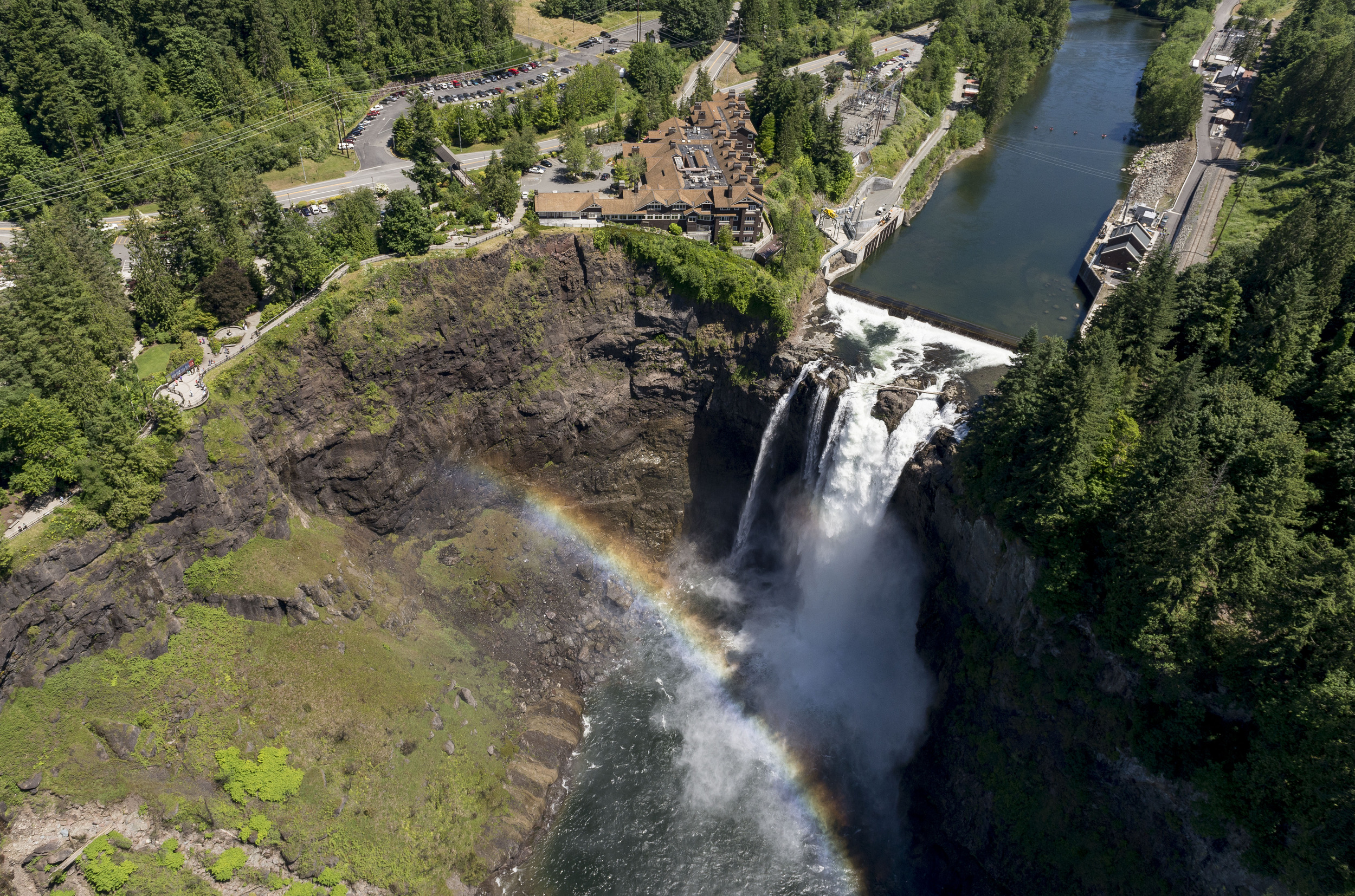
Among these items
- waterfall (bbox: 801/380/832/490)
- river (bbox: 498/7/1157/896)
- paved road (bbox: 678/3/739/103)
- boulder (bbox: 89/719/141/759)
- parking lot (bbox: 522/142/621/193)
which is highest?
paved road (bbox: 678/3/739/103)

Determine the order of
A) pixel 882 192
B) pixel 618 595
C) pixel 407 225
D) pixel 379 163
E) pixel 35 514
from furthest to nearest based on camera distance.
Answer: pixel 882 192 → pixel 379 163 → pixel 618 595 → pixel 407 225 → pixel 35 514

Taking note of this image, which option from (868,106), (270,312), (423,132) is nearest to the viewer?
(270,312)

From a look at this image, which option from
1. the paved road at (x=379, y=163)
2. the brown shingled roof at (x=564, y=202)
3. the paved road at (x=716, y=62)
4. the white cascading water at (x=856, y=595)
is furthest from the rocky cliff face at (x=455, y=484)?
the paved road at (x=716, y=62)

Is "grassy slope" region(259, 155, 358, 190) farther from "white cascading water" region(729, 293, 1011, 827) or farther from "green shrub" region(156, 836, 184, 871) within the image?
"green shrub" region(156, 836, 184, 871)

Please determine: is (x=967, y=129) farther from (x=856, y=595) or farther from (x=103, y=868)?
(x=103, y=868)

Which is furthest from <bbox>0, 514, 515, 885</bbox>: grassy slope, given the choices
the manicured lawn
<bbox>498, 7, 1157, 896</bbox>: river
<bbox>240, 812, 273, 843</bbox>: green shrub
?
the manicured lawn

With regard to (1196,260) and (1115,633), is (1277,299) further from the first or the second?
(1196,260)

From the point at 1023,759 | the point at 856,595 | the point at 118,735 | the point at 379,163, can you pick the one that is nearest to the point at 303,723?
the point at 118,735
